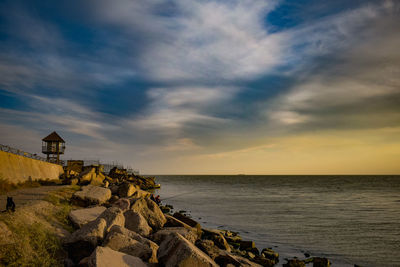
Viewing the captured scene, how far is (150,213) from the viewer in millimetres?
11547

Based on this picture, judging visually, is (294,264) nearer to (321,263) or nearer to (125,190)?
(321,263)

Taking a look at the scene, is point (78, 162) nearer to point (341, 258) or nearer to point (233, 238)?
point (233, 238)

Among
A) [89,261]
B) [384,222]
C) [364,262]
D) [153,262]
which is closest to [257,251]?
[364,262]

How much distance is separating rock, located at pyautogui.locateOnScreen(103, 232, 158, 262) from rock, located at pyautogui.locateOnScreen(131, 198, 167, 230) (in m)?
3.84

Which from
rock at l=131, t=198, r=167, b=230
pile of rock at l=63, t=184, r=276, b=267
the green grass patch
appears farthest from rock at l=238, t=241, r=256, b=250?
the green grass patch

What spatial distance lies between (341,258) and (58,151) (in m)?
42.5

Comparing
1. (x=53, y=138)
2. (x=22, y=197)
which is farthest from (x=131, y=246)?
(x=53, y=138)

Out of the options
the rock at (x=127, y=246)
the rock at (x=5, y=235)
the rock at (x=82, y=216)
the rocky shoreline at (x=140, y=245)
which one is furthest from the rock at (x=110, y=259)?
the rock at (x=82, y=216)

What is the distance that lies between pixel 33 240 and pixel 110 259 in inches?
97.7

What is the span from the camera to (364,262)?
1190cm

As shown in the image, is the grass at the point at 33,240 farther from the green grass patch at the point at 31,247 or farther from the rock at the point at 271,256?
the rock at the point at 271,256

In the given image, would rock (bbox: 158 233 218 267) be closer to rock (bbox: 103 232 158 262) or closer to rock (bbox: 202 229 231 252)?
rock (bbox: 103 232 158 262)

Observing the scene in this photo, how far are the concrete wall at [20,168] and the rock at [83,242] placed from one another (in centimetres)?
1650

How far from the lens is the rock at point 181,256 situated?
6.33m
